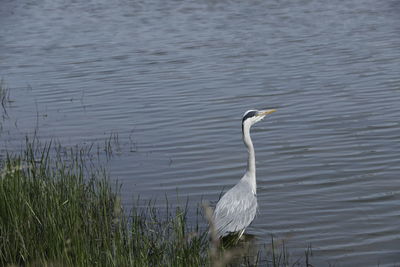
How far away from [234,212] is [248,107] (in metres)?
5.30

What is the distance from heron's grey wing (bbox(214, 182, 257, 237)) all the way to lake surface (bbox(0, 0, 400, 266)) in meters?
0.26

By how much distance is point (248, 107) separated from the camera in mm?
12906

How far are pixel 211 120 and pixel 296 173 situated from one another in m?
2.90

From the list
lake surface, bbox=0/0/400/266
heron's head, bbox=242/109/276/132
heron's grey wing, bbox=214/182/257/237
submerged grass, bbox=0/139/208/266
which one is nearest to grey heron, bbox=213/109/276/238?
heron's grey wing, bbox=214/182/257/237

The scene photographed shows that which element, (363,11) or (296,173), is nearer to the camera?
(296,173)

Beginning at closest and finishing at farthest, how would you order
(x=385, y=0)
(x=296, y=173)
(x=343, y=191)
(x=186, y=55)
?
(x=343, y=191)
(x=296, y=173)
(x=186, y=55)
(x=385, y=0)

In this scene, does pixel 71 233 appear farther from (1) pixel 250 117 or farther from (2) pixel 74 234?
(1) pixel 250 117

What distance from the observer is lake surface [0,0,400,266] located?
849cm

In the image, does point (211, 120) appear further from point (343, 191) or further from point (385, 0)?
point (385, 0)

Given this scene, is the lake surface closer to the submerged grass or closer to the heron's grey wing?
the heron's grey wing

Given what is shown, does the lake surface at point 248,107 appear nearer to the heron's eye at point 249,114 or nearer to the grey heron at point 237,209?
the grey heron at point 237,209

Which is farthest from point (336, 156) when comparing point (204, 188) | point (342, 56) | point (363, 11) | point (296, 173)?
point (363, 11)

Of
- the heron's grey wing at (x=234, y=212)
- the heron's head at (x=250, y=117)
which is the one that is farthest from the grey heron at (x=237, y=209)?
the heron's head at (x=250, y=117)

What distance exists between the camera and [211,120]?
483 inches
